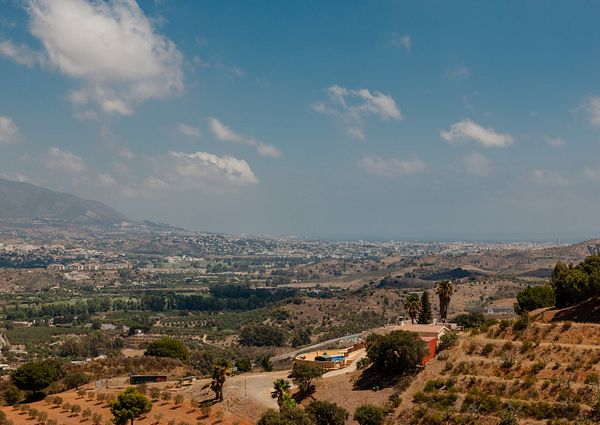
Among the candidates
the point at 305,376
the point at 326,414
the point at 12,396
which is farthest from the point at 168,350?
the point at 326,414

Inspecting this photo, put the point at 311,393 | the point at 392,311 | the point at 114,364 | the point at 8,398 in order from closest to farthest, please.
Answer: the point at 311,393
the point at 8,398
the point at 114,364
the point at 392,311

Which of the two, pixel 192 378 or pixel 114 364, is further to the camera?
pixel 114 364

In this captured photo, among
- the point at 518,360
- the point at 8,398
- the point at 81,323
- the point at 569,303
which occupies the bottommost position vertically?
the point at 81,323

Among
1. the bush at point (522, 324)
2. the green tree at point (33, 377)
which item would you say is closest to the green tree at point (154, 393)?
the green tree at point (33, 377)

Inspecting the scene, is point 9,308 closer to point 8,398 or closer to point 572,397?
point 8,398

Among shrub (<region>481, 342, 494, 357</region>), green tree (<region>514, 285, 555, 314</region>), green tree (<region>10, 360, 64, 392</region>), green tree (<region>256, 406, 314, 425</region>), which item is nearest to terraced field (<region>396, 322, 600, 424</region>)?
shrub (<region>481, 342, 494, 357</region>)

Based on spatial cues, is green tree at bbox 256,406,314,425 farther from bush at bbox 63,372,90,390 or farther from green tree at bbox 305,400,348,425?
bush at bbox 63,372,90,390

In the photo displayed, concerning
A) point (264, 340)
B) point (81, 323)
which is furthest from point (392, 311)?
point (81, 323)

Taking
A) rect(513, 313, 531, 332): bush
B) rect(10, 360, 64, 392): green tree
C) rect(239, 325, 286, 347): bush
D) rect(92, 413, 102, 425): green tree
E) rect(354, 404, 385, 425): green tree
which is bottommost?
rect(239, 325, 286, 347): bush
